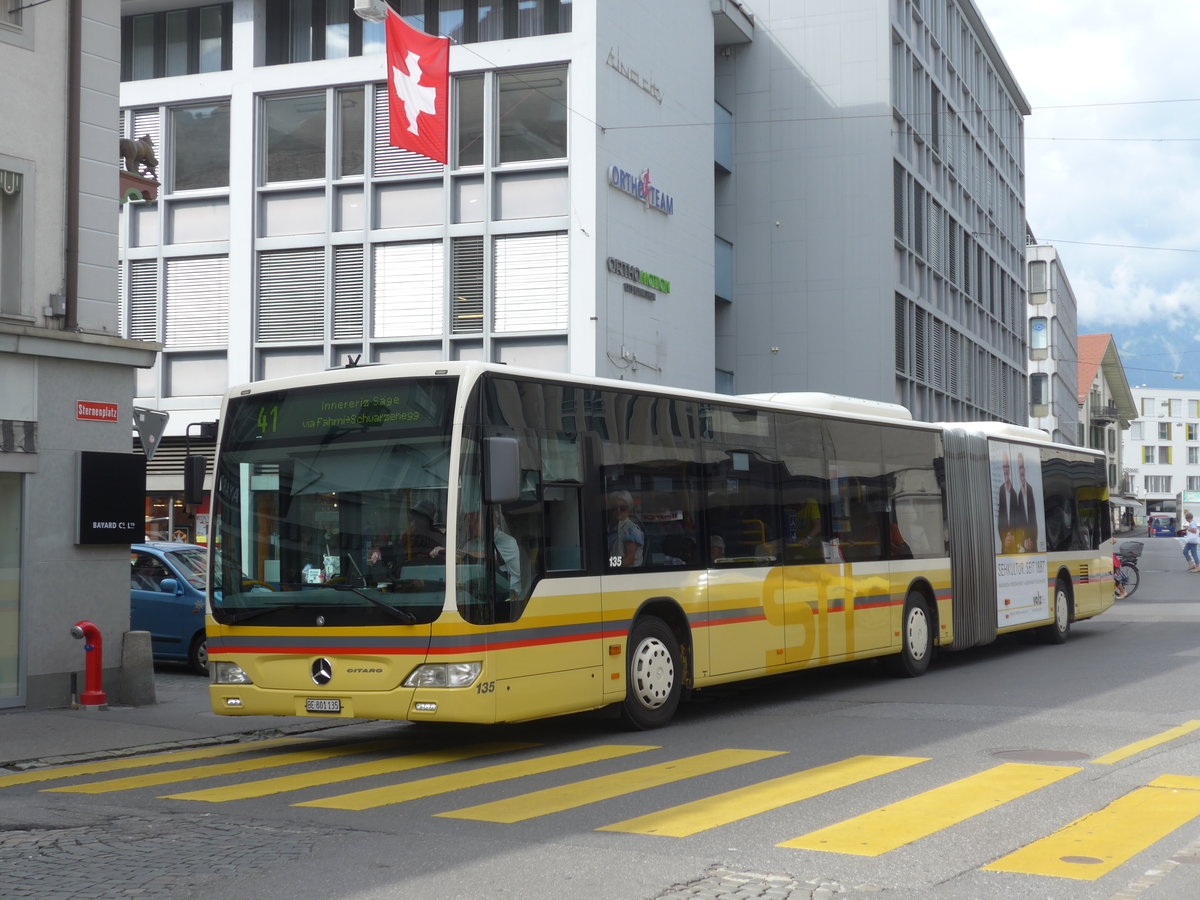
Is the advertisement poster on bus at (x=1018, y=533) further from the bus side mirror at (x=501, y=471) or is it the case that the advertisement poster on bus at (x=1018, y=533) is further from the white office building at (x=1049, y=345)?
the white office building at (x=1049, y=345)

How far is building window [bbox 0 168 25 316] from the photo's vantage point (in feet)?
46.0

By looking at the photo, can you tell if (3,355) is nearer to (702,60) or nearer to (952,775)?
(952,775)

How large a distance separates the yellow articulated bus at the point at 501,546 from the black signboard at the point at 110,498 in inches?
132

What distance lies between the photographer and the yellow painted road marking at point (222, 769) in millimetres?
9641

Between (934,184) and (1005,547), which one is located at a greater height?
(934,184)

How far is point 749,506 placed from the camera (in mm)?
13820

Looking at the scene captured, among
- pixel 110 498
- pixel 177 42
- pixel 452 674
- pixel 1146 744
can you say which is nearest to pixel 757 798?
pixel 452 674

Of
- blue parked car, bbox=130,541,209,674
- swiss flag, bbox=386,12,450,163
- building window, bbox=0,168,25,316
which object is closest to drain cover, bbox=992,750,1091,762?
building window, bbox=0,168,25,316

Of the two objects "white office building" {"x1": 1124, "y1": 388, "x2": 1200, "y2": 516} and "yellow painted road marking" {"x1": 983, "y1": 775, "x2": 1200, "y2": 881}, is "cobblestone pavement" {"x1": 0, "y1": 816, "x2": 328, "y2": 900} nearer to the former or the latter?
"yellow painted road marking" {"x1": 983, "y1": 775, "x2": 1200, "y2": 881}

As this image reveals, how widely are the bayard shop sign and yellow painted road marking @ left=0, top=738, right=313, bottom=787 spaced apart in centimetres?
1764

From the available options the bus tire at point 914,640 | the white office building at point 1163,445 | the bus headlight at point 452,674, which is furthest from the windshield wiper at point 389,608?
the white office building at point 1163,445

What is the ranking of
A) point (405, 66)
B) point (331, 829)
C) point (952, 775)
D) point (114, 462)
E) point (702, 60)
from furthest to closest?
point (702, 60) < point (405, 66) < point (114, 462) < point (952, 775) < point (331, 829)

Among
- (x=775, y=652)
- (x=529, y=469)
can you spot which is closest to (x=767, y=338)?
(x=775, y=652)

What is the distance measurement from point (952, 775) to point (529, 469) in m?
3.80
